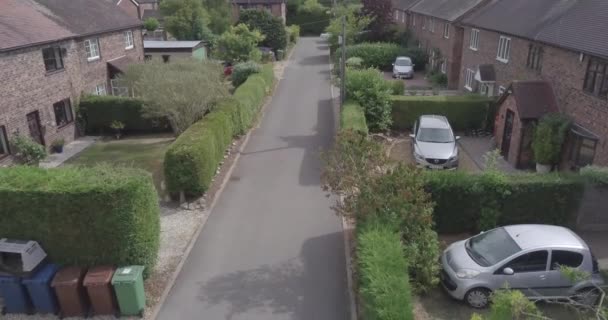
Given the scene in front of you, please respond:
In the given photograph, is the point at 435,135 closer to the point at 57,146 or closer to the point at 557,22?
the point at 557,22

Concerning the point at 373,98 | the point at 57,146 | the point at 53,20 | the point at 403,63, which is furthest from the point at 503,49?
the point at 53,20

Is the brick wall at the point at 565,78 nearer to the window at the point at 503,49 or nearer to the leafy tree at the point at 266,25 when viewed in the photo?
the window at the point at 503,49

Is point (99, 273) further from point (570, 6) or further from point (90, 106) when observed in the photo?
point (570, 6)

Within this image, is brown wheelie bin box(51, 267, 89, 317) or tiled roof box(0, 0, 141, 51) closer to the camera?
brown wheelie bin box(51, 267, 89, 317)

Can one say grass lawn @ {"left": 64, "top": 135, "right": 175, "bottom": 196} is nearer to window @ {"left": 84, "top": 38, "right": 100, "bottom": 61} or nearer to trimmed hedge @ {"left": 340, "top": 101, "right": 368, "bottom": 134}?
window @ {"left": 84, "top": 38, "right": 100, "bottom": 61}

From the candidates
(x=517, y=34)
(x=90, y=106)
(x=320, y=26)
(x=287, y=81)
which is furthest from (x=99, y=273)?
(x=320, y=26)

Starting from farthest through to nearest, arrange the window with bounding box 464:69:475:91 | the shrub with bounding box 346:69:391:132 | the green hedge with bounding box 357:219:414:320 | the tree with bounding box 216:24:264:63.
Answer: the tree with bounding box 216:24:264:63 < the window with bounding box 464:69:475:91 < the shrub with bounding box 346:69:391:132 < the green hedge with bounding box 357:219:414:320

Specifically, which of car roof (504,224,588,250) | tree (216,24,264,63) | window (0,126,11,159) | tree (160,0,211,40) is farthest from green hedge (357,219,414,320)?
tree (160,0,211,40)
